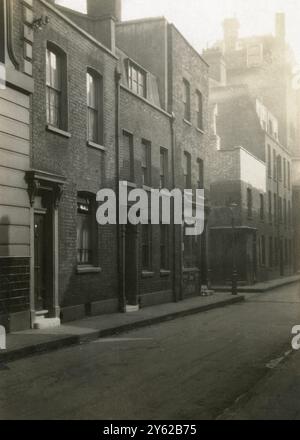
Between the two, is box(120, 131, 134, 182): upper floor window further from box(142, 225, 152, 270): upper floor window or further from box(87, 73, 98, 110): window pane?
box(87, 73, 98, 110): window pane

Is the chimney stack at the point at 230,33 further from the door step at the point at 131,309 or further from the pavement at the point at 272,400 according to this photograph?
the pavement at the point at 272,400

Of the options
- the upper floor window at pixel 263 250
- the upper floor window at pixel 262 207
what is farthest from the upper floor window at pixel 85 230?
the upper floor window at pixel 262 207

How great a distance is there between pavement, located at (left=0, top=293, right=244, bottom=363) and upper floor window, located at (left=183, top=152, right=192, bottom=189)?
5995 mm

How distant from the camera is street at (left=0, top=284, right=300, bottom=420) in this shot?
6520 mm

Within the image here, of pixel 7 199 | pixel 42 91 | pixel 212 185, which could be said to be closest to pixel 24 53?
pixel 42 91

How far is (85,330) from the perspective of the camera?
1278cm

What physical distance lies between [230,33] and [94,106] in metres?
42.7

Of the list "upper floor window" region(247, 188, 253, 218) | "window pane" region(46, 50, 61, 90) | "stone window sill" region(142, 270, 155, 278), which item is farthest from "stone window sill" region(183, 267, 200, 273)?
"upper floor window" region(247, 188, 253, 218)

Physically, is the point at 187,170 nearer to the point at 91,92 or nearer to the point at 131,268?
the point at 131,268

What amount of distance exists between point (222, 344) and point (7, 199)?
16.9 feet

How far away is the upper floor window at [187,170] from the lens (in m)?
24.4

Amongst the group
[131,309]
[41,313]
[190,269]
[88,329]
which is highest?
[190,269]

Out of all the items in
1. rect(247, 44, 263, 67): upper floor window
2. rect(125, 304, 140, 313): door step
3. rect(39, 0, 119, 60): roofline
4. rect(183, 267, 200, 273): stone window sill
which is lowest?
rect(125, 304, 140, 313): door step

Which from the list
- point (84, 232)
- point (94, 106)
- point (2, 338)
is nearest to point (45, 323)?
point (2, 338)
